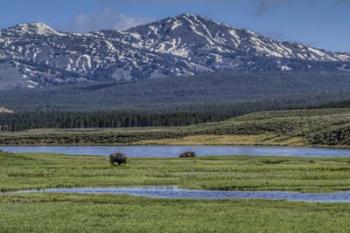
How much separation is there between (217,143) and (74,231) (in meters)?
135

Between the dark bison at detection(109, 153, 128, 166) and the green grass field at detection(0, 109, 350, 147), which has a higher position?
the green grass field at detection(0, 109, 350, 147)

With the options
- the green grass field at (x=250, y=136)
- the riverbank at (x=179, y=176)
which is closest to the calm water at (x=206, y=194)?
the riverbank at (x=179, y=176)

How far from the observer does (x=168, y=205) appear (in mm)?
49438

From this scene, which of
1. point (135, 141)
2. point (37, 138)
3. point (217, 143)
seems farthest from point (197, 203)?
point (37, 138)

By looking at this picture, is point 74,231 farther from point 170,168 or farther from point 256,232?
point 170,168

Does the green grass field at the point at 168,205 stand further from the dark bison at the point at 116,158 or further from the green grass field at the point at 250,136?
the green grass field at the point at 250,136

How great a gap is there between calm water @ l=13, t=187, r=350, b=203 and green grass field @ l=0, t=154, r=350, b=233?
2.22 m

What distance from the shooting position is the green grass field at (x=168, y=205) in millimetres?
40719

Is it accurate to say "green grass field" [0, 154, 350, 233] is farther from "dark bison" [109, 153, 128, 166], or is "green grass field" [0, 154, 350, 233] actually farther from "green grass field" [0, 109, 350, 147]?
"green grass field" [0, 109, 350, 147]

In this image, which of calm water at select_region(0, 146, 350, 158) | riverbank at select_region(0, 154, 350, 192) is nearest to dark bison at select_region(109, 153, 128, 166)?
riverbank at select_region(0, 154, 350, 192)

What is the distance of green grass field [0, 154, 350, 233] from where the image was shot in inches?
1603

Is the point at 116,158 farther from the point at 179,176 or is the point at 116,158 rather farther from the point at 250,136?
the point at 250,136


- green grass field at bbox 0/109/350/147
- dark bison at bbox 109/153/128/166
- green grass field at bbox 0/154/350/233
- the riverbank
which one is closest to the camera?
green grass field at bbox 0/154/350/233

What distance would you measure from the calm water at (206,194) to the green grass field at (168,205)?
2.22 metres
